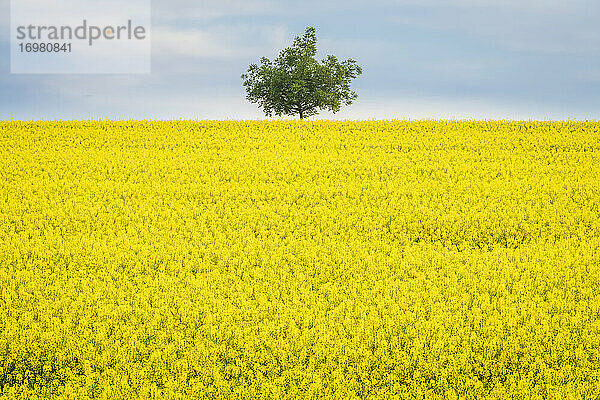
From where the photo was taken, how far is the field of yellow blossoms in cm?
570

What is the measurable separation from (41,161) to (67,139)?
4.45 m

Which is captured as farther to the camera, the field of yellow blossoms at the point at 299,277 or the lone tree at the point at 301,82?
the lone tree at the point at 301,82

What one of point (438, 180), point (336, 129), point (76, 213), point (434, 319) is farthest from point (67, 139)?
point (434, 319)

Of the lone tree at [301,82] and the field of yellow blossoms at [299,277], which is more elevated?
the lone tree at [301,82]

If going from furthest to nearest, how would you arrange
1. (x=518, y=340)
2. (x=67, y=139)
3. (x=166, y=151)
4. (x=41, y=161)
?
(x=67, y=139), (x=166, y=151), (x=41, y=161), (x=518, y=340)

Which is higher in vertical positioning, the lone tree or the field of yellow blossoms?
the lone tree

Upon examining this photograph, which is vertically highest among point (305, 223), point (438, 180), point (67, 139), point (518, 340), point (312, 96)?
point (312, 96)

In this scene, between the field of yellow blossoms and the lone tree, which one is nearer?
the field of yellow blossoms

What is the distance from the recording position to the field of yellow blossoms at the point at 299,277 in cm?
570

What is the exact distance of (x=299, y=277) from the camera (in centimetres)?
852

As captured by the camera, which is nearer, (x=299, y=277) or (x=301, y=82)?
(x=299, y=277)

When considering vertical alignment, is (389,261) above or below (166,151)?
below

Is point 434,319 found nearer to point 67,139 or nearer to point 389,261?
point 389,261

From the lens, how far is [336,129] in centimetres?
→ 2550
